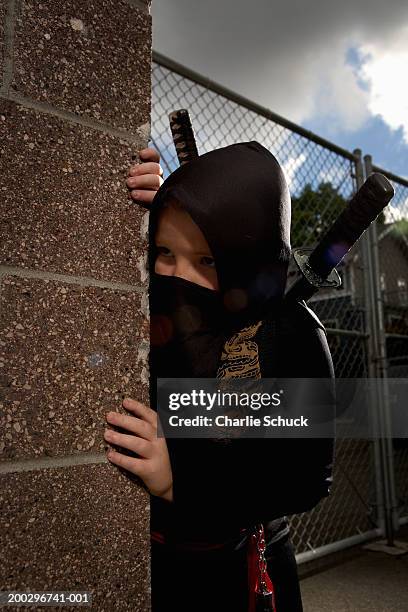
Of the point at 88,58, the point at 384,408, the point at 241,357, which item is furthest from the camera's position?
the point at 384,408

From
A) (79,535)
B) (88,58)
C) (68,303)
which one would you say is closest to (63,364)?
(68,303)

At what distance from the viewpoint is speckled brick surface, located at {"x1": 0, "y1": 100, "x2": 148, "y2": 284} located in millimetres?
1012

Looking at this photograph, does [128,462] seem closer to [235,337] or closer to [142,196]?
[235,337]

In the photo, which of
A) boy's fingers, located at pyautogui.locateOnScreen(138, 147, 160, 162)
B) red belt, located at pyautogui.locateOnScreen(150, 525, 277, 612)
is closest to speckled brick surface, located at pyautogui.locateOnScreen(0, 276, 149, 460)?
boy's fingers, located at pyautogui.locateOnScreen(138, 147, 160, 162)

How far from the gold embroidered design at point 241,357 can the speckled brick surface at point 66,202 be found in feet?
0.87

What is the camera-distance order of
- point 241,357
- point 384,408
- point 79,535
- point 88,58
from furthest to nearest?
point 384,408
point 241,357
point 88,58
point 79,535

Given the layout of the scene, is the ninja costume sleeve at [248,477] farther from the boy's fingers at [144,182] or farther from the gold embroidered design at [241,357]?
the boy's fingers at [144,182]

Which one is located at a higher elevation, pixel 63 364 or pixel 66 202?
pixel 66 202

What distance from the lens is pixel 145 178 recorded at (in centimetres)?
118

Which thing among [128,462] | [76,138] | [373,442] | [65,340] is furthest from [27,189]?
[373,442]

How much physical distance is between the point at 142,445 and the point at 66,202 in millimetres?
508

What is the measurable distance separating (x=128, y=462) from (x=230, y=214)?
0.59 meters

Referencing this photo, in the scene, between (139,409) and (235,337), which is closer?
(139,409)

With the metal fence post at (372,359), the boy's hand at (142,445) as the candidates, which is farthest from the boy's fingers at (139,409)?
the metal fence post at (372,359)
